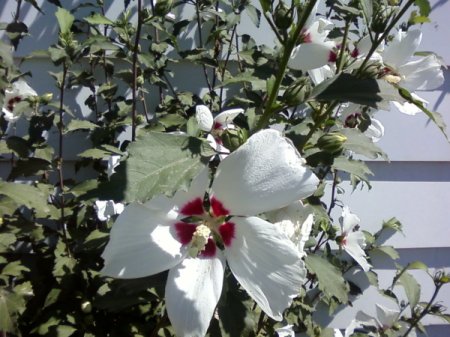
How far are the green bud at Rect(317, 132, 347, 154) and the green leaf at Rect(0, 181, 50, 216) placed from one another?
694 mm

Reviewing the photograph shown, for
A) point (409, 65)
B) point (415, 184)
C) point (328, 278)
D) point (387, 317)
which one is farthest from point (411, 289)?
point (409, 65)

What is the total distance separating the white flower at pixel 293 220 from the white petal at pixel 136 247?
0.20 m

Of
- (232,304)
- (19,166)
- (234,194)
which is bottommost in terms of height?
(19,166)

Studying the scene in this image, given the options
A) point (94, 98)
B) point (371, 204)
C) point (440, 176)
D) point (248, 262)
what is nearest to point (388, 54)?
point (248, 262)

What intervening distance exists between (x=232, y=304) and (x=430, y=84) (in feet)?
2.17

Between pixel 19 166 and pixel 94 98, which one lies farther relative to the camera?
pixel 94 98

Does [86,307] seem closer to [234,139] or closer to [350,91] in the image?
[234,139]

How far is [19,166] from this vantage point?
1.62m

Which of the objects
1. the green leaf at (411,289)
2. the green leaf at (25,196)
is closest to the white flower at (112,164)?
the green leaf at (25,196)

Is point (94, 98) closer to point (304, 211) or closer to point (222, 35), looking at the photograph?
point (222, 35)

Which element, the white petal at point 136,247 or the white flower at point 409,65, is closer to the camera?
the white petal at point 136,247

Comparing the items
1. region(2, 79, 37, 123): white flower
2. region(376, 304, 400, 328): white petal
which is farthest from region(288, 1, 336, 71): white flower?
region(376, 304, 400, 328): white petal

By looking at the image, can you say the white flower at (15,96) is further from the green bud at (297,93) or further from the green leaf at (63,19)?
the green bud at (297,93)

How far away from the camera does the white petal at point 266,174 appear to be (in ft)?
2.51
